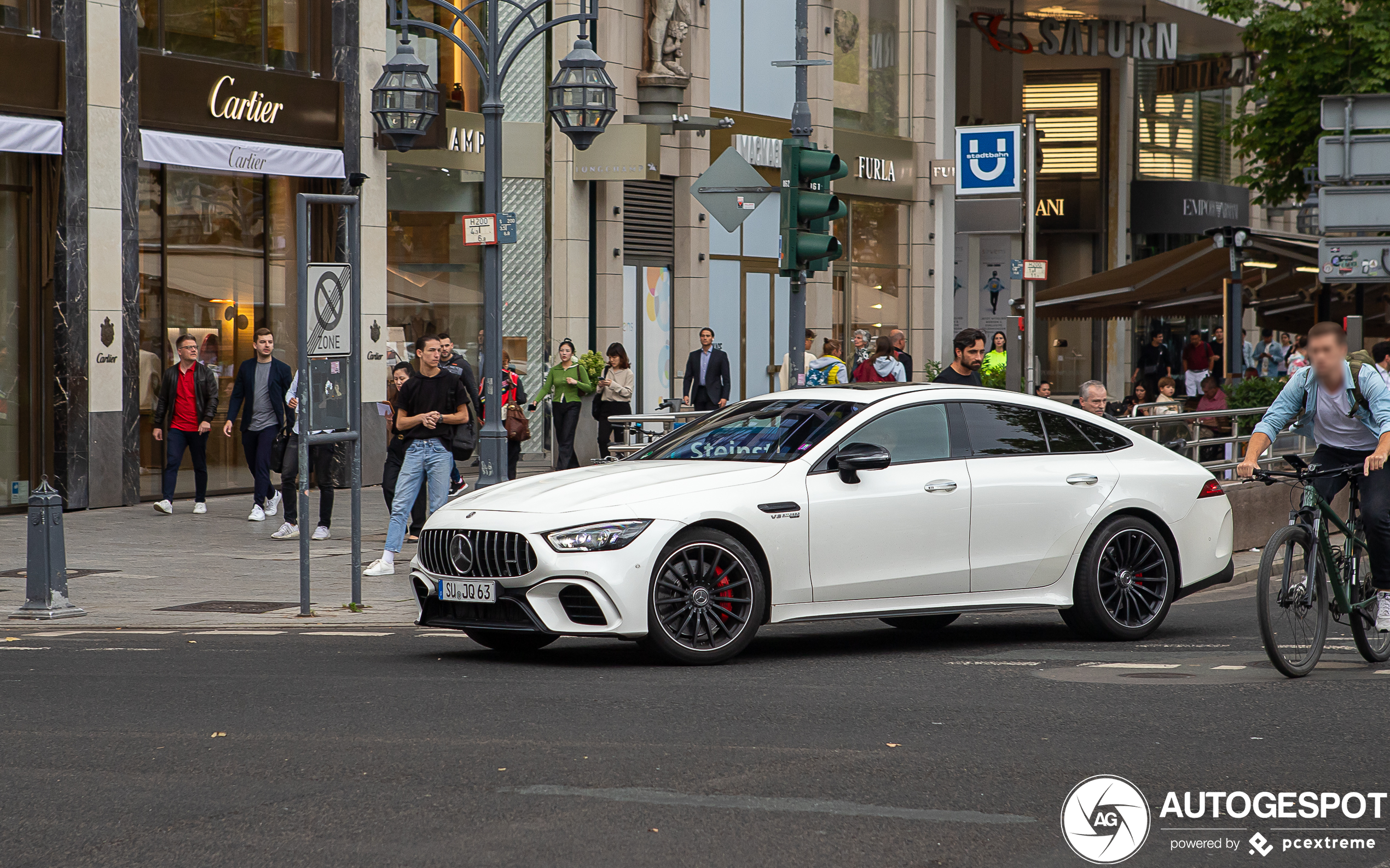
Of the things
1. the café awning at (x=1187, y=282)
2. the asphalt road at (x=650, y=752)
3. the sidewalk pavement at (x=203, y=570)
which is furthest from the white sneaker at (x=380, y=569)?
the café awning at (x=1187, y=282)

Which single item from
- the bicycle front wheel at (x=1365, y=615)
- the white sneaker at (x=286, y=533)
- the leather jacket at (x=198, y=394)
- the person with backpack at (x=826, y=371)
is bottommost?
the white sneaker at (x=286, y=533)

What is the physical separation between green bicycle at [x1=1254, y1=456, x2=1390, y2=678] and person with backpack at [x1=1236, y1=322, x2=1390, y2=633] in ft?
0.24

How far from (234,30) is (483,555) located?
13.6 m

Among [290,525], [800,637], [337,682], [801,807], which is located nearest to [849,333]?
[290,525]

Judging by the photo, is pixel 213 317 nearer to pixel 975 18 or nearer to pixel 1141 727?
pixel 1141 727

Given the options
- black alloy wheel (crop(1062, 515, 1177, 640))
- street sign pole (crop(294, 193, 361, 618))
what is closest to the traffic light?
street sign pole (crop(294, 193, 361, 618))

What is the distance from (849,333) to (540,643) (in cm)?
2410

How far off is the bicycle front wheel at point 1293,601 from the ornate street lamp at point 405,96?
1043 cm

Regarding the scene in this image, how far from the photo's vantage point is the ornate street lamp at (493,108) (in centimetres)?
1516

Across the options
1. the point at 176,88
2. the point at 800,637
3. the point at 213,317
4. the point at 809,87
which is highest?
the point at 809,87

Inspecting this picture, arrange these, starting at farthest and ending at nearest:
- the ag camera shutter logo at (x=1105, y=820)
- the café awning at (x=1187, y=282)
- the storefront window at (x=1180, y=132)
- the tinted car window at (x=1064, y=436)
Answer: the storefront window at (x=1180, y=132) → the café awning at (x=1187, y=282) → the tinted car window at (x=1064, y=436) → the ag camera shutter logo at (x=1105, y=820)

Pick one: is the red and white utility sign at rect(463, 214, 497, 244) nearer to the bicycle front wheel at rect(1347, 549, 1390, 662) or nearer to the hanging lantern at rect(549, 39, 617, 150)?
the hanging lantern at rect(549, 39, 617, 150)

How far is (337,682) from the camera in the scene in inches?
339

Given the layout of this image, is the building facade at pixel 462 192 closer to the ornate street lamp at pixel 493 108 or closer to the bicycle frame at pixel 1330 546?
the ornate street lamp at pixel 493 108
